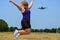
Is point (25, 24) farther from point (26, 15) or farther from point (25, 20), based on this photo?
point (26, 15)

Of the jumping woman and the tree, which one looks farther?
the tree

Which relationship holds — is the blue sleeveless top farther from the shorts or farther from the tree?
the tree

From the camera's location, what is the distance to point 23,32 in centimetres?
838

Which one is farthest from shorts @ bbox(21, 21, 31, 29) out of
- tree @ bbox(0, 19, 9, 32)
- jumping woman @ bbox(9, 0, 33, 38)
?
tree @ bbox(0, 19, 9, 32)

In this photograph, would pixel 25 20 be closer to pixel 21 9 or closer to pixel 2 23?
pixel 21 9

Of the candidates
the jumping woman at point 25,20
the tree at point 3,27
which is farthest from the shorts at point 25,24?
the tree at point 3,27

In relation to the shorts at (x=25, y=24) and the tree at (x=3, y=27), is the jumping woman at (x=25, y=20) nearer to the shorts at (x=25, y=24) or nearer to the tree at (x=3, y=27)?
the shorts at (x=25, y=24)

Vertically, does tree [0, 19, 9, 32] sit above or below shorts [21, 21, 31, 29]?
below

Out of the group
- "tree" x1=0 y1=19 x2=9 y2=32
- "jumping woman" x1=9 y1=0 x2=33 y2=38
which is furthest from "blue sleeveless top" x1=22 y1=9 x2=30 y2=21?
"tree" x1=0 y1=19 x2=9 y2=32

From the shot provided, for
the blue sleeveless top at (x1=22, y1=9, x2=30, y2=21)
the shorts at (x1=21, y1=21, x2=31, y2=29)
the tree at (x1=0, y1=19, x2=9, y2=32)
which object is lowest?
the tree at (x1=0, y1=19, x2=9, y2=32)

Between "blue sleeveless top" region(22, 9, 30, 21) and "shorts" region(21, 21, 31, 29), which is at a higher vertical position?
"blue sleeveless top" region(22, 9, 30, 21)

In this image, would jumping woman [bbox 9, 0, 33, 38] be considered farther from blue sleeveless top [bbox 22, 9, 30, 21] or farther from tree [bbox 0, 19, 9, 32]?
tree [bbox 0, 19, 9, 32]

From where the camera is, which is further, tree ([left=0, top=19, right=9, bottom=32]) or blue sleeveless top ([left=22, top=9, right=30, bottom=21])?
tree ([left=0, top=19, right=9, bottom=32])

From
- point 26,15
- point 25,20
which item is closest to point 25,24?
point 25,20
